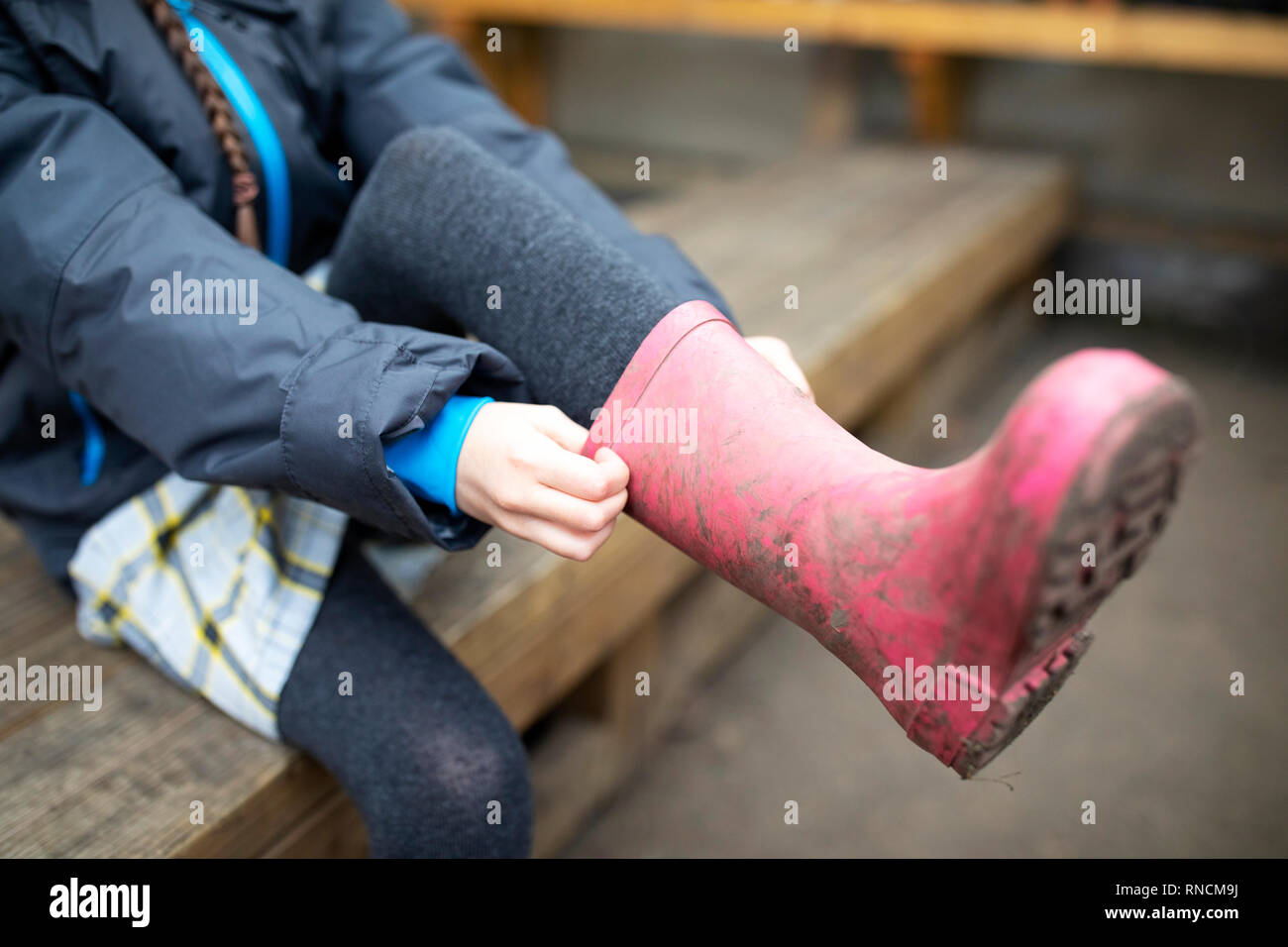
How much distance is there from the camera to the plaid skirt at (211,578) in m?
0.72

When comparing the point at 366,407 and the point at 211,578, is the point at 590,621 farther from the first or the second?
the point at 366,407

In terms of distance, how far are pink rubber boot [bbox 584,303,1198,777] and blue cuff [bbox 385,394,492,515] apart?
0.22 ft

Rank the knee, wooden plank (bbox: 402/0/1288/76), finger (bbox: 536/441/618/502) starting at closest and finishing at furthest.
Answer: finger (bbox: 536/441/618/502), the knee, wooden plank (bbox: 402/0/1288/76)

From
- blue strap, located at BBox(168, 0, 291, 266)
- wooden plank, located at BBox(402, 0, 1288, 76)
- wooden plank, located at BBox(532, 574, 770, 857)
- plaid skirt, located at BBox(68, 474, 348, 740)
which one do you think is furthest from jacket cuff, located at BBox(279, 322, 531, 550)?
wooden plank, located at BBox(402, 0, 1288, 76)

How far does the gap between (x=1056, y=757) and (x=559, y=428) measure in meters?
0.82

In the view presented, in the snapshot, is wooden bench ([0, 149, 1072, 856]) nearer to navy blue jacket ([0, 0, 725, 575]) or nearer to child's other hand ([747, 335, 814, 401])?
navy blue jacket ([0, 0, 725, 575])

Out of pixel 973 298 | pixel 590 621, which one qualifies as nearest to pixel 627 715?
pixel 590 621

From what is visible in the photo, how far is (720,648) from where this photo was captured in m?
1.34

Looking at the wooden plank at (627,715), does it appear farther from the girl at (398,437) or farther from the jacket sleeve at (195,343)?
the jacket sleeve at (195,343)

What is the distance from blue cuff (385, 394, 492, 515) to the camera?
596mm

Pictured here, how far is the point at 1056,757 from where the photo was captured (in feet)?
3.87

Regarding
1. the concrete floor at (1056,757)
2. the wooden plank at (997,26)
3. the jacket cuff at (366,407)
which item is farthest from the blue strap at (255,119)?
the wooden plank at (997,26)

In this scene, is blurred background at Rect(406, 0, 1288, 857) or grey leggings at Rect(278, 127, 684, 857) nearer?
grey leggings at Rect(278, 127, 684, 857)
